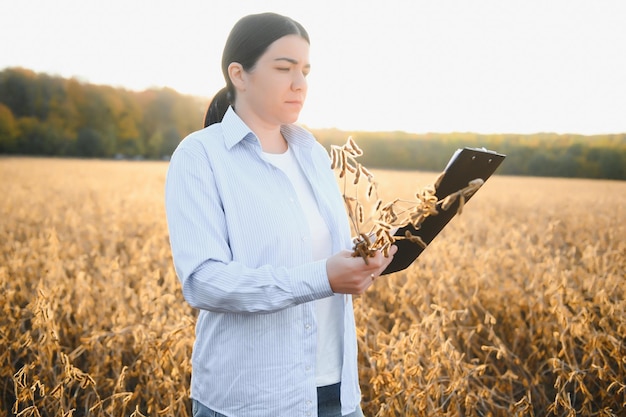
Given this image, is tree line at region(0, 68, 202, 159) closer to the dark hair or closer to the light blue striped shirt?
the dark hair

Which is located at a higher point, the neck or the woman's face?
the woman's face

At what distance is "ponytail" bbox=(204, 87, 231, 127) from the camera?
181 cm

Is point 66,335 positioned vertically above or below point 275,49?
below

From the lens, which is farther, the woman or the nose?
the nose

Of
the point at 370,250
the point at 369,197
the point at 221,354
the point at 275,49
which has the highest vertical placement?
the point at 275,49

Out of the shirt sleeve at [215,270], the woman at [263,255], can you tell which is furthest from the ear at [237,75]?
the shirt sleeve at [215,270]

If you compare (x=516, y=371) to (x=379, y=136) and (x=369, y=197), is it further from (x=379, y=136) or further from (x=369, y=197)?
(x=379, y=136)

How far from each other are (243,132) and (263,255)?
36 cm

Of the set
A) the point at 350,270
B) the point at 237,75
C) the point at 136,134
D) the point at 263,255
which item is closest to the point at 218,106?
the point at 237,75

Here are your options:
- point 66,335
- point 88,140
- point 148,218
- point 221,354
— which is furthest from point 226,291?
point 88,140

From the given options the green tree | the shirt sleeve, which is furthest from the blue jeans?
the green tree

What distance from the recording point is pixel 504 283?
4.20 m

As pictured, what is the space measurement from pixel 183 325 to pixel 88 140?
159 ft

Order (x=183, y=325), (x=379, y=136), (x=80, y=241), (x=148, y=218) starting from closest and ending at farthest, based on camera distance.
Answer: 1. (x=183, y=325)
2. (x=80, y=241)
3. (x=148, y=218)
4. (x=379, y=136)
